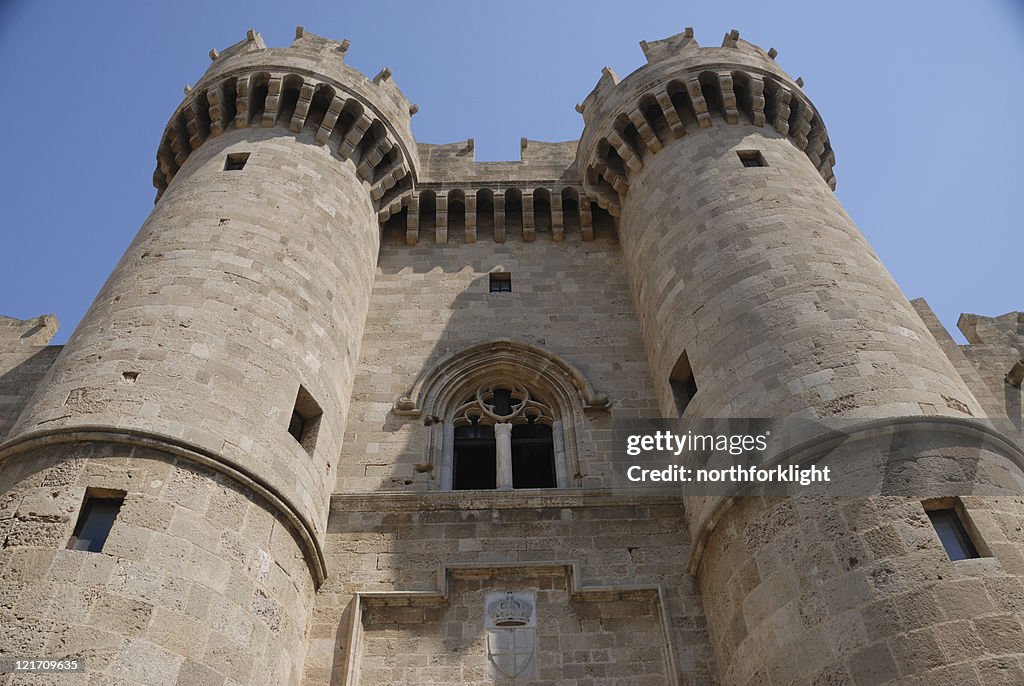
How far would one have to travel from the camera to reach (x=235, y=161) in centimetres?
1055

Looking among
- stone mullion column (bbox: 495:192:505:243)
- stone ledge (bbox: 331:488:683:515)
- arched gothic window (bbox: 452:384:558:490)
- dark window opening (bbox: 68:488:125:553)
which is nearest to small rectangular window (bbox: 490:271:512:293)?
stone mullion column (bbox: 495:192:505:243)

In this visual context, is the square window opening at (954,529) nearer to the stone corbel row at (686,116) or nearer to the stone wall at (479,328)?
the stone wall at (479,328)

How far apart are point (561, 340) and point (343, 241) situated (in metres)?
2.89

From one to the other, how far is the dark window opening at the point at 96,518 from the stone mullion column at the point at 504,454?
366cm

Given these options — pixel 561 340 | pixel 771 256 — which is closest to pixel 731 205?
pixel 771 256

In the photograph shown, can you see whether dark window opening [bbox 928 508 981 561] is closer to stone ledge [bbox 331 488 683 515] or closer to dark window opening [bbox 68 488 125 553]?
stone ledge [bbox 331 488 683 515]

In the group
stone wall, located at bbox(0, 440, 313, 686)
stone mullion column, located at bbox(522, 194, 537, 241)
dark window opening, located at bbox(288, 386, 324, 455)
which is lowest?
stone wall, located at bbox(0, 440, 313, 686)

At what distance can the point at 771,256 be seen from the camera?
28.1 ft

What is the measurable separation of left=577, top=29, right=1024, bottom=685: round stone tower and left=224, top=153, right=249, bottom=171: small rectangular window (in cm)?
473

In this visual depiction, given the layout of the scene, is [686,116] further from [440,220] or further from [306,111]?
[306,111]

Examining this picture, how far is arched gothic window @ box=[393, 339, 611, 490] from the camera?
365 inches

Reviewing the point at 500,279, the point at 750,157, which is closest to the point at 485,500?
the point at 500,279

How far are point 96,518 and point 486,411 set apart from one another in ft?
15.0

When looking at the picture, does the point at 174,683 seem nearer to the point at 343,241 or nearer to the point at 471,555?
the point at 471,555
